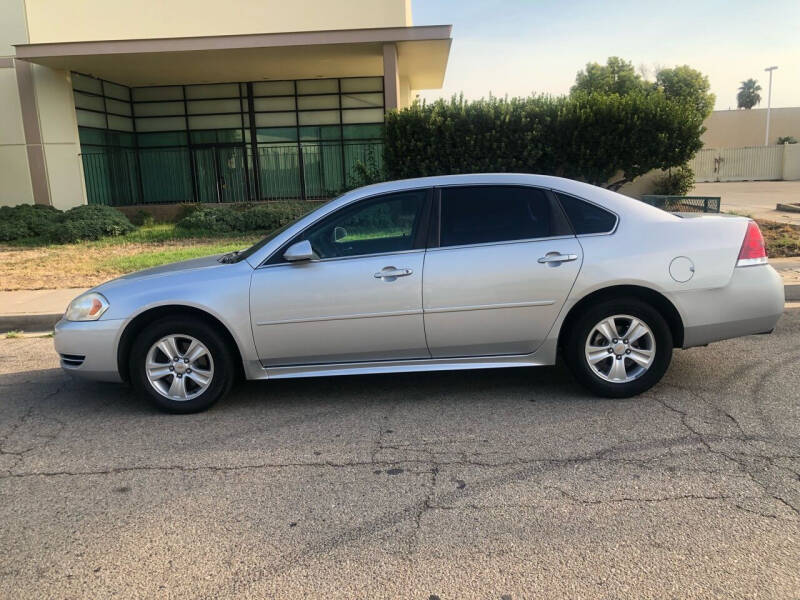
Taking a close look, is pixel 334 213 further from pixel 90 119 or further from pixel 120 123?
pixel 120 123

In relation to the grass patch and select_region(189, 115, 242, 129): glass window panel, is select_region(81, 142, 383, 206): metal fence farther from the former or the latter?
the grass patch

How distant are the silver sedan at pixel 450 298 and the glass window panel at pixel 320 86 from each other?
60.6 feet

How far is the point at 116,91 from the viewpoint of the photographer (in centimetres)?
2180

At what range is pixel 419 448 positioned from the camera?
168 inches

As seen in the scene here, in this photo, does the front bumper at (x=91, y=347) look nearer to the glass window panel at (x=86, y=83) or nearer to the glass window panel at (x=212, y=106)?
the glass window panel at (x=86, y=83)

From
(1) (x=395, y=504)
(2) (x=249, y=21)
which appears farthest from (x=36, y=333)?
(2) (x=249, y=21)

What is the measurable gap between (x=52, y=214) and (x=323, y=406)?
48.2ft

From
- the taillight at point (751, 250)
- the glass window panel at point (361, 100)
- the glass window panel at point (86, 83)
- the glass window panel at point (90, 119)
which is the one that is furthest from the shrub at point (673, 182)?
the glass window panel at point (86, 83)

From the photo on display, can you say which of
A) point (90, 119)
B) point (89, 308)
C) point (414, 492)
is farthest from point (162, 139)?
point (414, 492)

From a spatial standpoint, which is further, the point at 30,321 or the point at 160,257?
the point at 160,257

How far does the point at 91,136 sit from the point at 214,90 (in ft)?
14.8

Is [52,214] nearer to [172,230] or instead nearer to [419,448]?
[172,230]

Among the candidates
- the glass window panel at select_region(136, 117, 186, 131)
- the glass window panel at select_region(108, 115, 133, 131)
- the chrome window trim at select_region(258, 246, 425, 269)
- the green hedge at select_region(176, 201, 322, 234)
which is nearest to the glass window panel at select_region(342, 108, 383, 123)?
the glass window panel at select_region(136, 117, 186, 131)

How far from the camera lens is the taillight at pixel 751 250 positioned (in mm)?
4879
